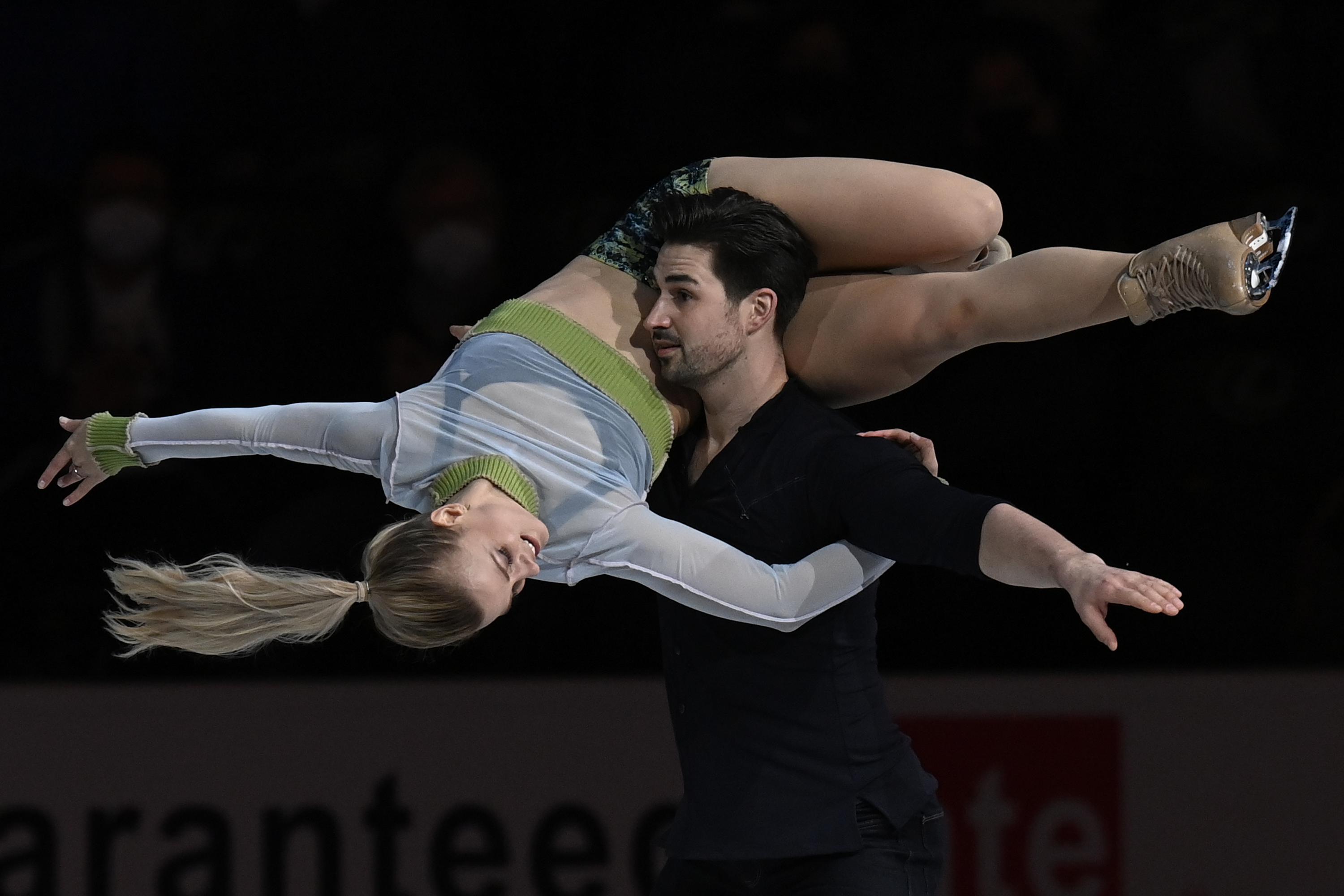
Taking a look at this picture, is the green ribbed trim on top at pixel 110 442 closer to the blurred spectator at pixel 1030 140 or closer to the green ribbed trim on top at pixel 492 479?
the green ribbed trim on top at pixel 492 479

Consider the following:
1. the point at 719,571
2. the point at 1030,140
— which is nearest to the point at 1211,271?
the point at 719,571

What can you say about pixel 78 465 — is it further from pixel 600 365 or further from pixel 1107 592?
pixel 1107 592

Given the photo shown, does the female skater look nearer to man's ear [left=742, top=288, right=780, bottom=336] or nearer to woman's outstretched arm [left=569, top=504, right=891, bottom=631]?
woman's outstretched arm [left=569, top=504, right=891, bottom=631]

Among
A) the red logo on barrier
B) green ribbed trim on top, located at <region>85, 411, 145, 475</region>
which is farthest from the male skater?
the red logo on barrier

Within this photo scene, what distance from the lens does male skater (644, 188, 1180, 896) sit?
2.81m

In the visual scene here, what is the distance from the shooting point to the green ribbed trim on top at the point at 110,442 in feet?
9.75

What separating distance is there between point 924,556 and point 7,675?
2.61 m

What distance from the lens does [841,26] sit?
191 inches

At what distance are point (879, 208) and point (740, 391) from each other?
1.26 ft

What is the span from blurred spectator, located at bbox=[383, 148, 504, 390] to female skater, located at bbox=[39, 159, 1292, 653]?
54.9 inches

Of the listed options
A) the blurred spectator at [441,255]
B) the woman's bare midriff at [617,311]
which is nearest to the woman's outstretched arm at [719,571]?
the woman's bare midriff at [617,311]

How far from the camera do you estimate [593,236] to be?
15.0ft

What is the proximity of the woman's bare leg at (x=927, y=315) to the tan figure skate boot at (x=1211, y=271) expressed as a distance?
42 millimetres

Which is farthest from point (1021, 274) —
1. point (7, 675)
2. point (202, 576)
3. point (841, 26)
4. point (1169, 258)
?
point (7, 675)
